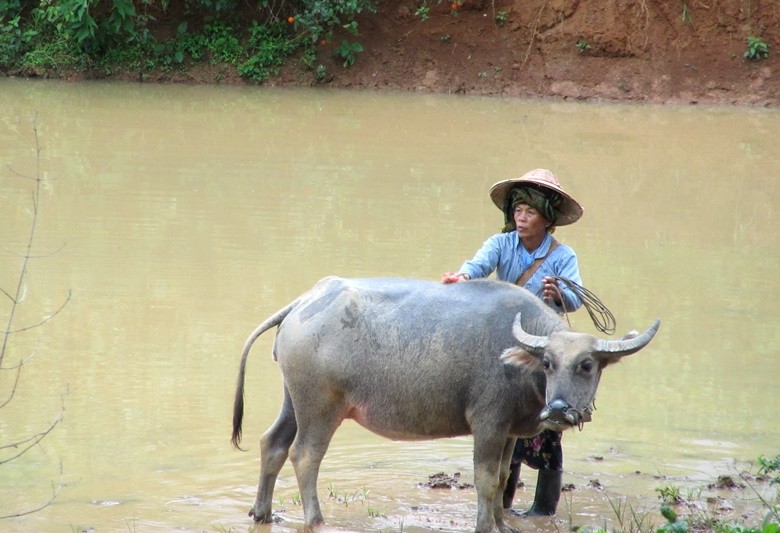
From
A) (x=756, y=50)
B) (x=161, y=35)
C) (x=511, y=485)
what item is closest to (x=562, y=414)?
(x=511, y=485)

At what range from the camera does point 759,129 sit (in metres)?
14.7

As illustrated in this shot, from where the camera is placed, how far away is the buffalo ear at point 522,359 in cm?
412

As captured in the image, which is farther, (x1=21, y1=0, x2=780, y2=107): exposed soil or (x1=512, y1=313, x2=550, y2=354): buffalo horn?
(x1=21, y1=0, x2=780, y2=107): exposed soil

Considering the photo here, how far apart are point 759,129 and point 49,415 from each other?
11694 millimetres

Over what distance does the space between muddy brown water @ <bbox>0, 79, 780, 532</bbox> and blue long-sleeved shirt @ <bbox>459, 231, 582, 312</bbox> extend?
3.38 feet

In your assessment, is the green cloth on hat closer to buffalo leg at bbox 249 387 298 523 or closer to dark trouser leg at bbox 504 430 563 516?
dark trouser leg at bbox 504 430 563 516

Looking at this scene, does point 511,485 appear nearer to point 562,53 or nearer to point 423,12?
point 562,53

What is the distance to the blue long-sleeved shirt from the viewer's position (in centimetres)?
468

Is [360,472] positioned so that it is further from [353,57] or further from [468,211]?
[353,57]

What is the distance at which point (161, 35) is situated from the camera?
1848 cm

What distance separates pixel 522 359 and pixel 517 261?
72 cm

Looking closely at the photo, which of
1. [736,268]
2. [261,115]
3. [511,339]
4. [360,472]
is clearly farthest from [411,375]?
[261,115]

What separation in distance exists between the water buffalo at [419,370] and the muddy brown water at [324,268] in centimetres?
45

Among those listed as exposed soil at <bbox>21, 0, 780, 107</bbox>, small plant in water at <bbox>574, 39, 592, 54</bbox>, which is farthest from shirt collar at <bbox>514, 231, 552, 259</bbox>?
small plant in water at <bbox>574, 39, 592, 54</bbox>
